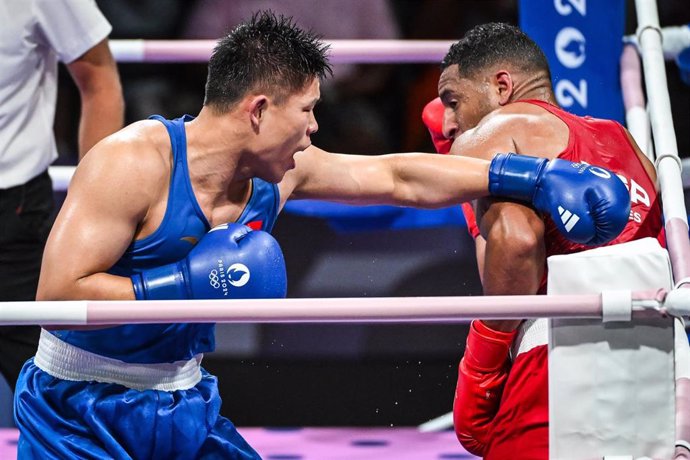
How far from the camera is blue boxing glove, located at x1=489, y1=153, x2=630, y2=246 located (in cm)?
187

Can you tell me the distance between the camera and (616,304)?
59.2 inches

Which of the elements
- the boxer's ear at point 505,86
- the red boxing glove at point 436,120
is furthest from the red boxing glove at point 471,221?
the boxer's ear at point 505,86

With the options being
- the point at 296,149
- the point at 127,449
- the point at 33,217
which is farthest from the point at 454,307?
the point at 33,217

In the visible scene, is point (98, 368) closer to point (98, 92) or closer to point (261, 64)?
point (261, 64)

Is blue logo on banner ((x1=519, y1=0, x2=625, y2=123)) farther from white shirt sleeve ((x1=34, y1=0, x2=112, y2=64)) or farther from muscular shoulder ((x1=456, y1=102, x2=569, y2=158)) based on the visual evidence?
white shirt sleeve ((x1=34, y1=0, x2=112, y2=64))

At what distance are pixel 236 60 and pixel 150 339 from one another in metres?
0.48

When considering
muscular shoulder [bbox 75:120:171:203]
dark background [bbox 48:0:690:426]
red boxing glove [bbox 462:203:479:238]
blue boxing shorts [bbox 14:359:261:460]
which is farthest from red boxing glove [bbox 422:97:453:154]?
dark background [bbox 48:0:690:426]

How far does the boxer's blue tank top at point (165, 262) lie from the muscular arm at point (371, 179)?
0.78 feet

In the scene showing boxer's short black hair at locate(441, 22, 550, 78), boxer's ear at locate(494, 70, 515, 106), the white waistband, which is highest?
boxer's short black hair at locate(441, 22, 550, 78)

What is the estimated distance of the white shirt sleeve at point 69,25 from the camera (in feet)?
8.63

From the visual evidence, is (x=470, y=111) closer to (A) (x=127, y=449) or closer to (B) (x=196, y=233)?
(B) (x=196, y=233)

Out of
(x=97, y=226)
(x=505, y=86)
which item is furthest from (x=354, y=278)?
(x=97, y=226)

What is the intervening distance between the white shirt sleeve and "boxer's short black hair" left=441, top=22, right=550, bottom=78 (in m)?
0.82

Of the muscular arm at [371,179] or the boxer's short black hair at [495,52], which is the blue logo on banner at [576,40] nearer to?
the boxer's short black hair at [495,52]
